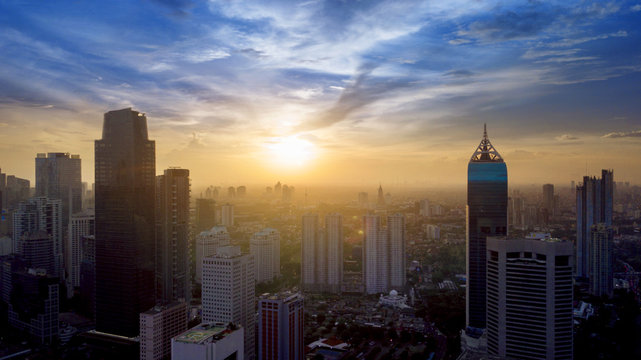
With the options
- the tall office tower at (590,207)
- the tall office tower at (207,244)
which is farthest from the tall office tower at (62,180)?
the tall office tower at (590,207)

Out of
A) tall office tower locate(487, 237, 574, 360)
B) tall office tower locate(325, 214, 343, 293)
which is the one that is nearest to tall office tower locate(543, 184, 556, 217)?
tall office tower locate(325, 214, 343, 293)

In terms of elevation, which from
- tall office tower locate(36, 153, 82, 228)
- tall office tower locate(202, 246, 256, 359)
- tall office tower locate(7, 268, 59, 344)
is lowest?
tall office tower locate(7, 268, 59, 344)

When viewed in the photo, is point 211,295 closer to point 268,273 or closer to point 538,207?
point 268,273

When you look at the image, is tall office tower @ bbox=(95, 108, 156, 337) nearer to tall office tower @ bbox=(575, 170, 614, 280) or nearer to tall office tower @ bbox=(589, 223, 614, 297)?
tall office tower @ bbox=(589, 223, 614, 297)

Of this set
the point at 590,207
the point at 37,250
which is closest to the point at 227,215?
the point at 37,250

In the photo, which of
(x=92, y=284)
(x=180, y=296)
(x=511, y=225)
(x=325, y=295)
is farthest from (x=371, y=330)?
(x=511, y=225)
